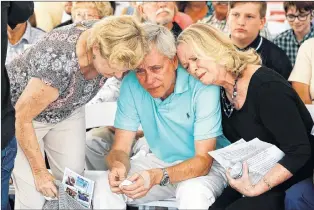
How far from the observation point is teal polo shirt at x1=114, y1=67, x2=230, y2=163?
2.53 meters

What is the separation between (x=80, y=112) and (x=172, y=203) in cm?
65

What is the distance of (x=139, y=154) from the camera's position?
283 cm

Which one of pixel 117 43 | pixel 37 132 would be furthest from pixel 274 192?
pixel 37 132

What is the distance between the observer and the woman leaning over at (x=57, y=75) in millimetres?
2318

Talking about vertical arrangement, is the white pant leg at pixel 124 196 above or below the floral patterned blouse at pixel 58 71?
below

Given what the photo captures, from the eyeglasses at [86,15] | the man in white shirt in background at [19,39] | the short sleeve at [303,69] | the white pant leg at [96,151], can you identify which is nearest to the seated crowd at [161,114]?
the white pant leg at [96,151]

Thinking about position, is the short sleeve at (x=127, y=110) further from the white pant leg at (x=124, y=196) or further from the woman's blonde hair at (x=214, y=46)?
the woman's blonde hair at (x=214, y=46)

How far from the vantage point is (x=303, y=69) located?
10.5 ft

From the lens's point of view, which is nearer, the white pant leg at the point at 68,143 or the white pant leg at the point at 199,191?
the white pant leg at the point at 199,191

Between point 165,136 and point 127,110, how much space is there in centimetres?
22

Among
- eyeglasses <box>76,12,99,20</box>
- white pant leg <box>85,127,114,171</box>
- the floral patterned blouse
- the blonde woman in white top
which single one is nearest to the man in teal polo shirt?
the floral patterned blouse

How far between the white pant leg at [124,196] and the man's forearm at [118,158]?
0.18 ft

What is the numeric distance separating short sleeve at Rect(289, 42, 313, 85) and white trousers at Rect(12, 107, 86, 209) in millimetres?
1287

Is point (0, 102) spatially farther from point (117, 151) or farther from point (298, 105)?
point (298, 105)
